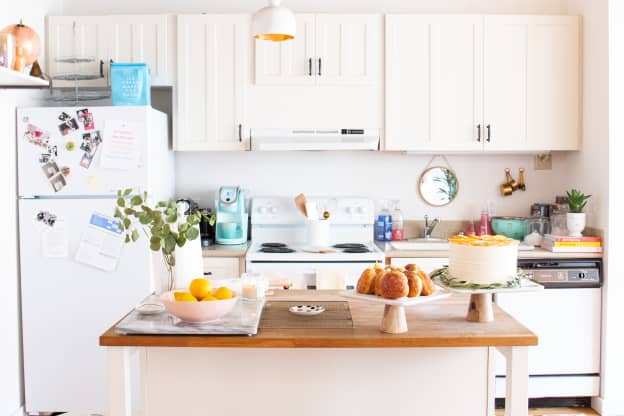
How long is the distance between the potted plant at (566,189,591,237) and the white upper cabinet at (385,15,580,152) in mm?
361

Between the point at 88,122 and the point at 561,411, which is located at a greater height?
the point at 88,122

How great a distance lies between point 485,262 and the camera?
6.73 feet

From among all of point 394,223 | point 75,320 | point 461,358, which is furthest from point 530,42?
point 75,320

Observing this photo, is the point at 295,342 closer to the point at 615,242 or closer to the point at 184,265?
the point at 184,265

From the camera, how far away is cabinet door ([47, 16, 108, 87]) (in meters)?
3.90

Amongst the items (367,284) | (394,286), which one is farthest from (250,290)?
(394,286)

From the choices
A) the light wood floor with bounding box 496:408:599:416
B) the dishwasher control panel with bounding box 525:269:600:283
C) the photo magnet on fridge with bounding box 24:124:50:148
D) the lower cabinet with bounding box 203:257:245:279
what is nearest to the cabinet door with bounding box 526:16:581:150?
the dishwasher control panel with bounding box 525:269:600:283

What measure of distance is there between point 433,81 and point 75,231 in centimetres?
229

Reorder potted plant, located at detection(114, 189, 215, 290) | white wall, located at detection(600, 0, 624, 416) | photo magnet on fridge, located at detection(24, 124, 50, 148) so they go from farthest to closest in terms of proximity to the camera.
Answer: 1. white wall, located at detection(600, 0, 624, 416)
2. photo magnet on fridge, located at detection(24, 124, 50, 148)
3. potted plant, located at detection(114, 189, 215, 290)

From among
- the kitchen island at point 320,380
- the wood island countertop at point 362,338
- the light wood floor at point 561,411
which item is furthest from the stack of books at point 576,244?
the wood island countertop at point 362,338

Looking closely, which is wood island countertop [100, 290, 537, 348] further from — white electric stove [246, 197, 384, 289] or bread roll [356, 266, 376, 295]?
white electric stove [246, 197, 384, 289]

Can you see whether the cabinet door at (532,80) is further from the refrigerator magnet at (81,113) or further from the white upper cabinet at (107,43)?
the refrigerator magnet at (81,113)

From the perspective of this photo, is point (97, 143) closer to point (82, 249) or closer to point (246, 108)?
point (82, 249)

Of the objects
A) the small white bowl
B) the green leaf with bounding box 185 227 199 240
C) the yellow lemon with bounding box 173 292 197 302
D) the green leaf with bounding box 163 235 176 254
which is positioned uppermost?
the green leaf with bounding box 185 227 199 240
